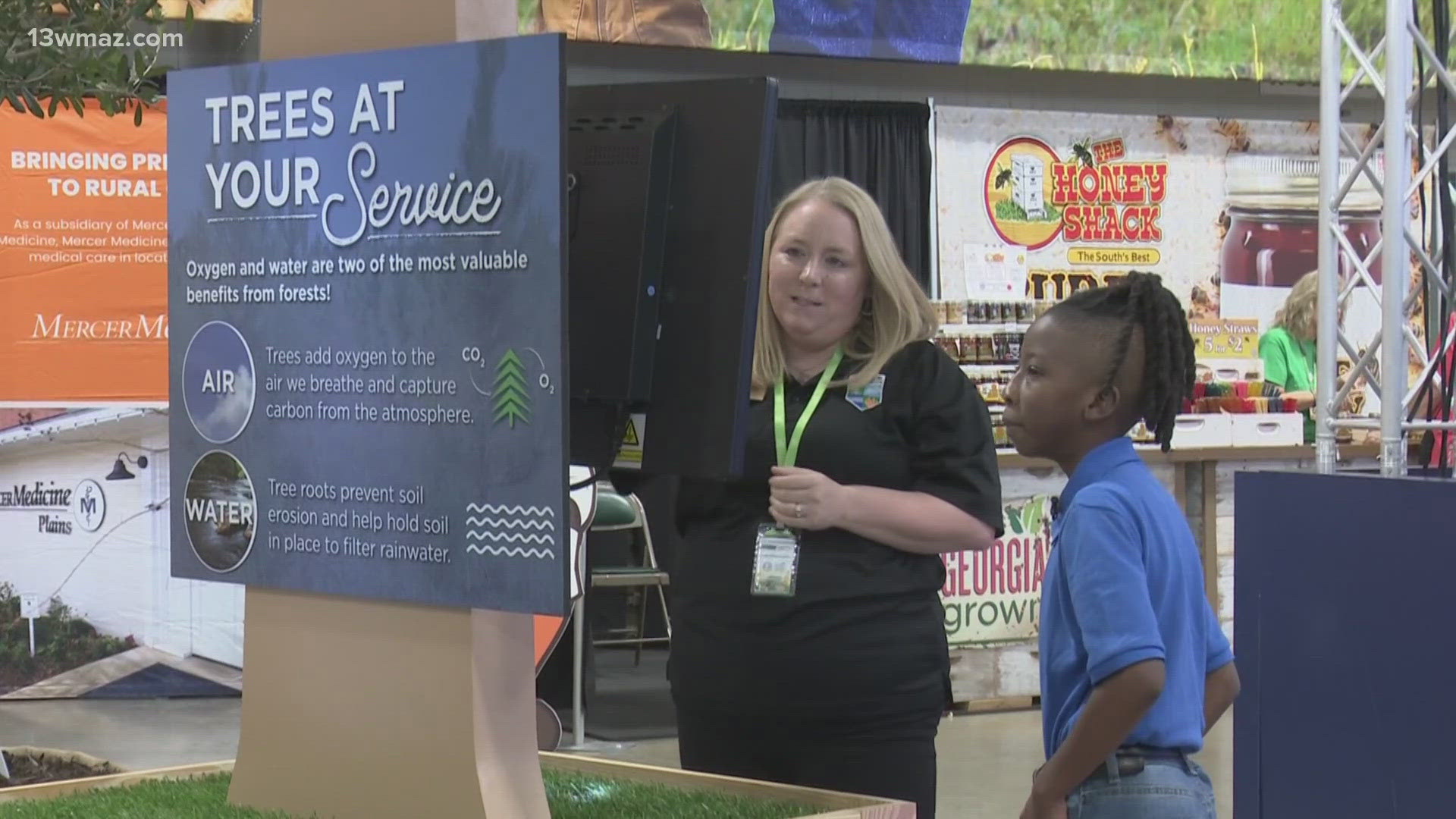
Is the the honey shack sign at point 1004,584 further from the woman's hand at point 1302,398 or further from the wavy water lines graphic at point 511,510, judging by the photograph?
the wavy water lines graphic at point 511,510

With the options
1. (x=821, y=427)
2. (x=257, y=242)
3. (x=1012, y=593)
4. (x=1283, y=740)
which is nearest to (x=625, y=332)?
(x=257, y=242)

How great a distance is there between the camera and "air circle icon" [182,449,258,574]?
1.68 metres

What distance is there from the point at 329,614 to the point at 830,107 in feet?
20.5

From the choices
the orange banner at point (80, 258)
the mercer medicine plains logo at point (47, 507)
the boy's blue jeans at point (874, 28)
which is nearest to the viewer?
the orange banner at point (80, 258)

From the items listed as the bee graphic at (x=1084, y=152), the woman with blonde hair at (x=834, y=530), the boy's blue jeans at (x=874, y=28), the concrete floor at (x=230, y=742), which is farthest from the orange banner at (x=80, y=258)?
the woman with blonde hair at (x=834, y=530)

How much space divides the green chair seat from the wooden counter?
1.31m

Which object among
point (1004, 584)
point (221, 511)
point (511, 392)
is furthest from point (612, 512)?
point (511, 392)

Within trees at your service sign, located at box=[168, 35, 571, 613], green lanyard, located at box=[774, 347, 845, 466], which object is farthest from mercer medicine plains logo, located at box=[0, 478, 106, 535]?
trees at your service sign, located at box=[168, 35, 571, 613]

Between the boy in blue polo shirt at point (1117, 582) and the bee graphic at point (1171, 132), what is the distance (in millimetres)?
6273

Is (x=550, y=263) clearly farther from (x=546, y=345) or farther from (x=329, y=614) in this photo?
(x=329, y=614)

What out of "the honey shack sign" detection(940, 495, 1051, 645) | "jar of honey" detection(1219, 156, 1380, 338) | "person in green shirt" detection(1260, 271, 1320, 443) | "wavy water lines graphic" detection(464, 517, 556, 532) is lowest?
"the honey shack sign" detection(940, 495, 1051, 645)

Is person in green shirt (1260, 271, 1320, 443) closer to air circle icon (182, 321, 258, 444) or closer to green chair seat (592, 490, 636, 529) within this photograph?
green chair seat (592, 490, 636, 529)

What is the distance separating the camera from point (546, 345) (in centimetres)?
143

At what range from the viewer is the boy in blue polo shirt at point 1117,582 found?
71.9 inches
